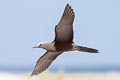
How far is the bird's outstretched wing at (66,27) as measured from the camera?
126 inches

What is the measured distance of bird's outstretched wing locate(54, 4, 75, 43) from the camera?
321 cm

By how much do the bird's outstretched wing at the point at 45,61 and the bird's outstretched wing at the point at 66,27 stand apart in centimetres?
20

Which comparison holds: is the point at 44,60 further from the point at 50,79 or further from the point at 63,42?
the point at 50,79

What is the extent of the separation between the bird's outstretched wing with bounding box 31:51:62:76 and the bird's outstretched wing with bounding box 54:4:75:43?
0.20m

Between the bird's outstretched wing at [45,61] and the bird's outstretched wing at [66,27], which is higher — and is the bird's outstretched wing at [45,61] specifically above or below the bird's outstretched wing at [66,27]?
below

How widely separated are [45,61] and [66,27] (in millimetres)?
348

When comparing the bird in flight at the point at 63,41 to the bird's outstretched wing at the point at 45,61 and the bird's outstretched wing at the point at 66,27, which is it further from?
the bird's outstretched wing at the point at 45,61

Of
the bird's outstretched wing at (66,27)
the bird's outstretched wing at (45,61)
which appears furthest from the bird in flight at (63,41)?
the bird's outstretched wing at (45,61)

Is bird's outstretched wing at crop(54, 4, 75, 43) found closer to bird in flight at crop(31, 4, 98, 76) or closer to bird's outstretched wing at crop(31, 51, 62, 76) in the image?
bird in flight at crop(31, 4, 98, 76)

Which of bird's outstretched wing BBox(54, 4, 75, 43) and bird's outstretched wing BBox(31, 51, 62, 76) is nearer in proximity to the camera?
bird's outstretched wing BBox(54, 4, 75, 43)

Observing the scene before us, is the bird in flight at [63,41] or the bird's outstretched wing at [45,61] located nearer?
the bird in flight at [63,41]

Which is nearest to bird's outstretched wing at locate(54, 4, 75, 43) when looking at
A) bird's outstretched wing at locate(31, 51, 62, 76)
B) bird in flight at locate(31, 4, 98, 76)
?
bird in flight at locate(31, 4, 98, 76)

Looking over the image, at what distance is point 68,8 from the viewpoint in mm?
3203

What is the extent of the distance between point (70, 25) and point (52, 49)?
182mm
